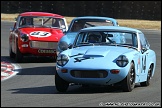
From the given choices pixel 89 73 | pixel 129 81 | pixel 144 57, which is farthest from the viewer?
pixel 144 57

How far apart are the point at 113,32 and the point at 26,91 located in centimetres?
231

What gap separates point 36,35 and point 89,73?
694cm

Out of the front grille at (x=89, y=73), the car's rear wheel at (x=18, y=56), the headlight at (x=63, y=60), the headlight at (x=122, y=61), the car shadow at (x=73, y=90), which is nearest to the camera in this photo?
the front grille at (x=89, y=73)

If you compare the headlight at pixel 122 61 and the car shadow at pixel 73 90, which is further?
the car shadow at pixel 73 90

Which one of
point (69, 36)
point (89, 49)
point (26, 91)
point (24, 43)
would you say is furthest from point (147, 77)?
point (24, 43)

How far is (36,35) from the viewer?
16297mm

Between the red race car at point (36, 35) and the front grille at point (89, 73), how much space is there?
20.6ft

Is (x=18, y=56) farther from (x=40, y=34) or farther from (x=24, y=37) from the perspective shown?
(x=40, y=34)

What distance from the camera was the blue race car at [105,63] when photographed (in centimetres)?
956

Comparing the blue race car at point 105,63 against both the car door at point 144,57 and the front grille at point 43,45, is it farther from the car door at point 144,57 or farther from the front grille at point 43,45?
the front grille at point 43,45

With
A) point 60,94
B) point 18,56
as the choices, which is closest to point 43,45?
point 18,56

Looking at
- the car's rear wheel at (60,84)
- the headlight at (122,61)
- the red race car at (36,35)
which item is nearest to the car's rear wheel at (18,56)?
the red race car at (36,35)

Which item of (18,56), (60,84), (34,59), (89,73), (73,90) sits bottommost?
(34,59)

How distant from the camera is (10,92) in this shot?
397 inches
